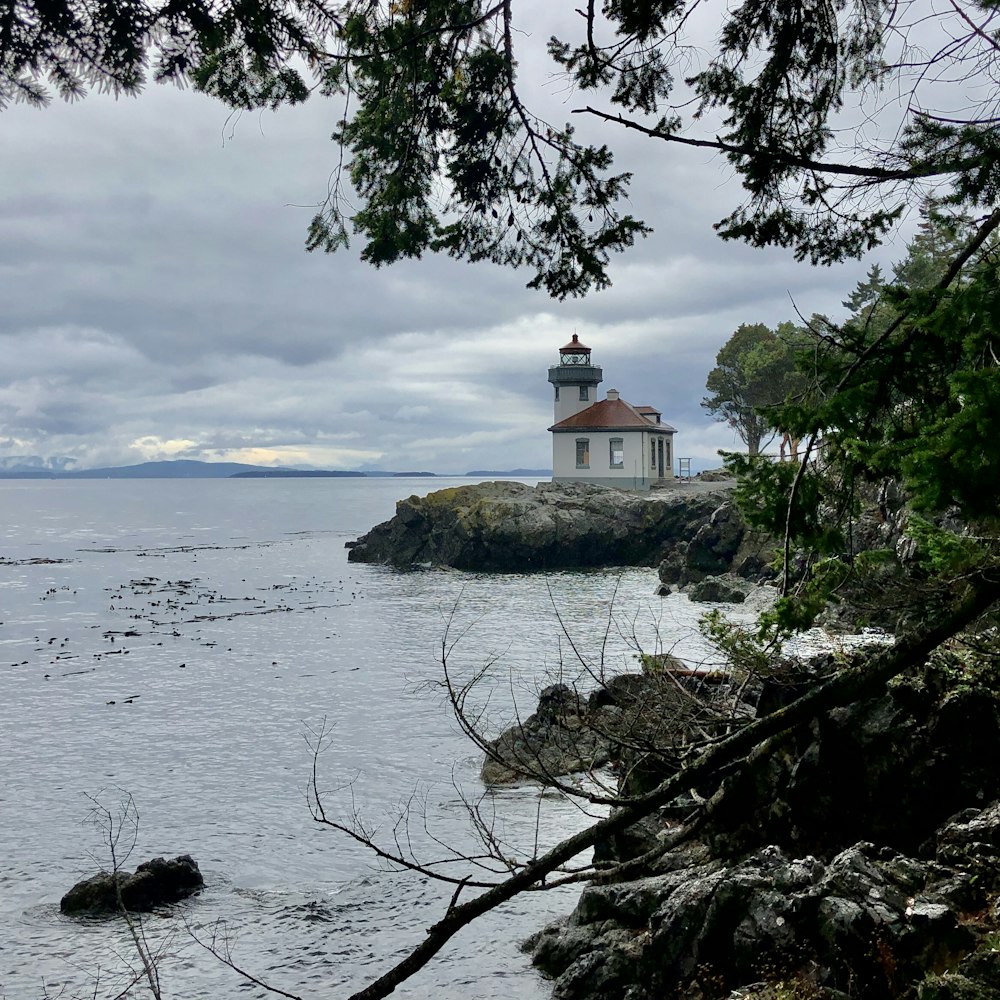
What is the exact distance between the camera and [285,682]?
27781 mm

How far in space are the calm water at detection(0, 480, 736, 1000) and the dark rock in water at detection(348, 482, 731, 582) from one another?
7447 mm

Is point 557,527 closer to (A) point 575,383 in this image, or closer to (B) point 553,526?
(B) point 553,526

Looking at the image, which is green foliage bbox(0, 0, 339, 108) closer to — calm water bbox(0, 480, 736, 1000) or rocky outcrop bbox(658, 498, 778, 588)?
calm water bbox(0, 480, 736, 1000)

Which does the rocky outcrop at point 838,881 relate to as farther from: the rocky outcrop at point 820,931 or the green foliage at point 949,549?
the green foliage at point 949,549

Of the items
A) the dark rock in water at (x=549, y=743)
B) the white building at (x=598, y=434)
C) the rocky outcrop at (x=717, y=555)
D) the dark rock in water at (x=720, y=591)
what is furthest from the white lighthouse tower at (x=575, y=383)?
the dark rock in water at (x=549, y=743)

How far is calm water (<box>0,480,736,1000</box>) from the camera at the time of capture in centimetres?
1131

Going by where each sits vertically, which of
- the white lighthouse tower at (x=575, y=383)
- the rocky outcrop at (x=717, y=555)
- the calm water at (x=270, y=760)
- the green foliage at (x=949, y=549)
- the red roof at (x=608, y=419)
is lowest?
the calm water at (x=270, y=760)

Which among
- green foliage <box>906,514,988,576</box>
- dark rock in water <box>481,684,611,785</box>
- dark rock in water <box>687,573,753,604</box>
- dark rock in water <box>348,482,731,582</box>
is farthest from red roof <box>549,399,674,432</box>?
green foliage <box>906,514,988,576</box>

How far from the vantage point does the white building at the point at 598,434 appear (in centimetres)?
6800

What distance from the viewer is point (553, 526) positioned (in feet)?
186

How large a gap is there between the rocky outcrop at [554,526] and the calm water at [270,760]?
7.42 meters

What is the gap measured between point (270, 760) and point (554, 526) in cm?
3777

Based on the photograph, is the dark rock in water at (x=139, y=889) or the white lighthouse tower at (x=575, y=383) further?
the white lighthouse tower at (x=575, y=383)

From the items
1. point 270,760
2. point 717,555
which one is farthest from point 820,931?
point 717,555
